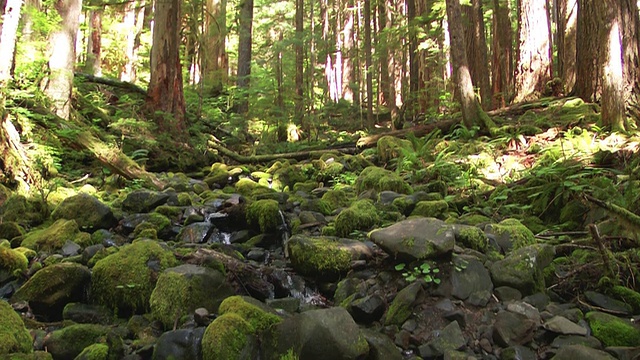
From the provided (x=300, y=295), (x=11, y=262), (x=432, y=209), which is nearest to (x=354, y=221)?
(x=432, y=209)

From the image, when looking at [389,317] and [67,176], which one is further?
[67,176]

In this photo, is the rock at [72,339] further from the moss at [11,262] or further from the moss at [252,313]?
the moss at [11,262]

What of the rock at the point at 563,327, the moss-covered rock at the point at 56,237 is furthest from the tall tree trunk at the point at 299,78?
the rock at the point at 563,327

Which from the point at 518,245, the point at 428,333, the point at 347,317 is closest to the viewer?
the point at 347,317

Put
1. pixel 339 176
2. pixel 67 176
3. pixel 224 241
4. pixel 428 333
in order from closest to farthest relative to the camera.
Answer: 1. pixel 428 333
2. pixel 224 241
3. pixel 67 176
4. pixel 339 176

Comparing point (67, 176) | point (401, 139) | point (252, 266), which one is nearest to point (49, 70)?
point (67, 176)

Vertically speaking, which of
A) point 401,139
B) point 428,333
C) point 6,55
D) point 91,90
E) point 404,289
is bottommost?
point 428,333

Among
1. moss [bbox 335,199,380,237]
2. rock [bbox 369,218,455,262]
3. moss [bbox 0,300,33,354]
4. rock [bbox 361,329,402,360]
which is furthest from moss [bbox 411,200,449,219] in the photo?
moss [bbox 0,300,33,354]

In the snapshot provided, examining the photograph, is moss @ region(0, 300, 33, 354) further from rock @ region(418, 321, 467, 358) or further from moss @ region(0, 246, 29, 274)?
rock @ region(418, 321, 467, 358)

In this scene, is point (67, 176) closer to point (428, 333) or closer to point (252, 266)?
point (252, 266)

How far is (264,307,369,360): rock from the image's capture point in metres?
3.33

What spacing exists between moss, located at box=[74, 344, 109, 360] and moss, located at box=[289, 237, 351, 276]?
217 cm

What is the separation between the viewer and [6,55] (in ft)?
22.7

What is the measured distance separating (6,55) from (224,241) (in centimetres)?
442
